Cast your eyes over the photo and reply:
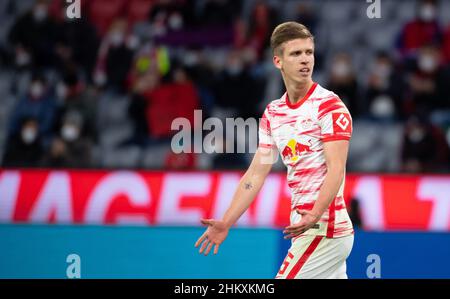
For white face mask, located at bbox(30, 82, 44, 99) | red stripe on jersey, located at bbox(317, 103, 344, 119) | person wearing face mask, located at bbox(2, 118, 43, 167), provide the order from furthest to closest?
white face mask, located at bbox(30, 82, 44, 99), person wearing face mask, located at bbox(2, 118, 43, 167), red stripe on jersey, located at bbox(317, 103, 344, 119)

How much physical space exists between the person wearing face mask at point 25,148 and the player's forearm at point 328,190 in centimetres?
703

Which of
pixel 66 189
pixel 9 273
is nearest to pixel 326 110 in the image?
pixel 9 273

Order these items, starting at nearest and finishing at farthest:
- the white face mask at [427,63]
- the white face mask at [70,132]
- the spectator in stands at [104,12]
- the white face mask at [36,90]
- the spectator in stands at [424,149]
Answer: the spectator in stands at [424,149] → the white face mask at [70,132] → the white face mask at [427,63] → the white face mask at [36,90] → the spectator in stands at [104,12]

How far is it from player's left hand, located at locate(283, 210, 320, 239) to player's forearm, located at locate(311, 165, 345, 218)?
26 millimetres

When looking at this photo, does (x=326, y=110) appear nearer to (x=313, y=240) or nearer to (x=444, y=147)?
(x=313, y=240)

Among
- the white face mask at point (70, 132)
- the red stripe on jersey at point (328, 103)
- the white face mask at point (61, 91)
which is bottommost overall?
the red stripe on jersey at point (328, 103)

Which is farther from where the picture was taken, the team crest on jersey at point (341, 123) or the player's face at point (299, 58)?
the player's face at point (299, 58)

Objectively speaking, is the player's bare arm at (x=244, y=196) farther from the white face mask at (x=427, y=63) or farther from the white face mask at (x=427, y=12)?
the white face mask at (x=427, y=12)

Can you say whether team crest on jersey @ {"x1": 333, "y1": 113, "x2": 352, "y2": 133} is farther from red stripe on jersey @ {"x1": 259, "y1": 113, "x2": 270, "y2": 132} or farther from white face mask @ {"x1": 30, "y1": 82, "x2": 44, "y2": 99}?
white face mask @ {"x1": 30, "y1": 82, "x2": 44, "y2": 99}

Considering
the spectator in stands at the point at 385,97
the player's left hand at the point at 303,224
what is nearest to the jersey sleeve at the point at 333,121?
the player's left hand at the point at 303,224

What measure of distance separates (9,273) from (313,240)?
3.77m

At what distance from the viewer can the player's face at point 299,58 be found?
17.8 ft

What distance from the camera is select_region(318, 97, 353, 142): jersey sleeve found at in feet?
17.2

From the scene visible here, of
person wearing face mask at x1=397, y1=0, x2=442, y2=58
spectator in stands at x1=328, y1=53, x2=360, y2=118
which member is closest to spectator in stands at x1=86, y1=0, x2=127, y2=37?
spectator in stands at x1=328, y1=53, x2=360, y2=118
